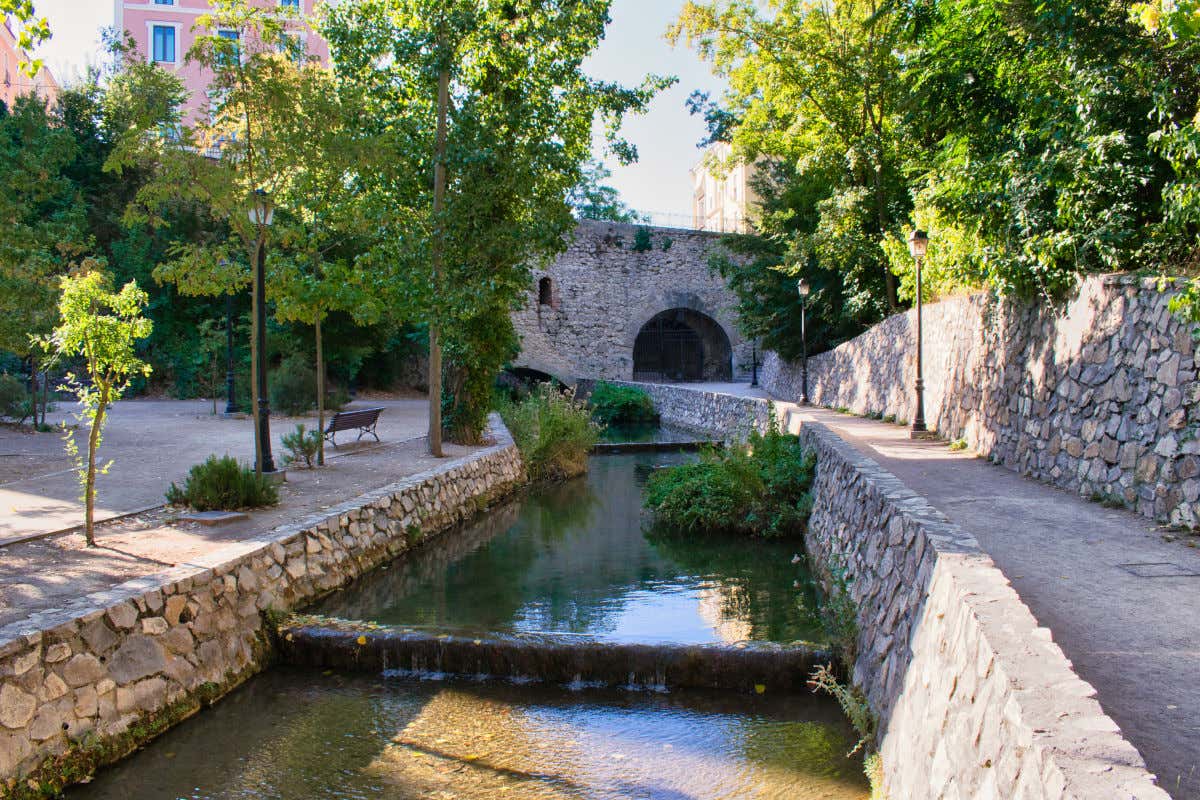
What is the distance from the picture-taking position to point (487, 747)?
4.77m

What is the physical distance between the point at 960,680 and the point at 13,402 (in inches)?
662

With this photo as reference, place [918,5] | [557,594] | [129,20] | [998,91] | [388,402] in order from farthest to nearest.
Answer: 1. [129,20]
2. [388,402]
3. [918,5]
4. [998,91]
5. [557,594]

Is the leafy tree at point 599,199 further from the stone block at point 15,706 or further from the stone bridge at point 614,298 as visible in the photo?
the stone block at point 15,706

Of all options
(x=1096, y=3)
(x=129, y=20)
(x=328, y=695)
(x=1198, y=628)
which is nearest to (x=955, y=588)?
(x=1198, y=628)

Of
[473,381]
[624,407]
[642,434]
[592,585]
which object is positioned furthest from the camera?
[624,407]

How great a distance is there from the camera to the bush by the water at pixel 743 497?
10.0 meters

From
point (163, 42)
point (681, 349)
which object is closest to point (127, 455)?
point (681, 349)

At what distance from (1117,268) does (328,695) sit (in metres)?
6.70

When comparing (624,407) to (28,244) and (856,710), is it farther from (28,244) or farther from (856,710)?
(856,710)

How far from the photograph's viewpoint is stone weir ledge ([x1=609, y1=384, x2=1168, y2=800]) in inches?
84.3

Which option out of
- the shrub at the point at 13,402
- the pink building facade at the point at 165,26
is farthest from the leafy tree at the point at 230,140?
the pink building facade at the point at 165,26

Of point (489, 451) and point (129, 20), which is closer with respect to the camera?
point (489, 451)

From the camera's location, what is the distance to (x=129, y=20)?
1293 inches

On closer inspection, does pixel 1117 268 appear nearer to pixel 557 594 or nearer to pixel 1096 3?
pixel 1096 3
